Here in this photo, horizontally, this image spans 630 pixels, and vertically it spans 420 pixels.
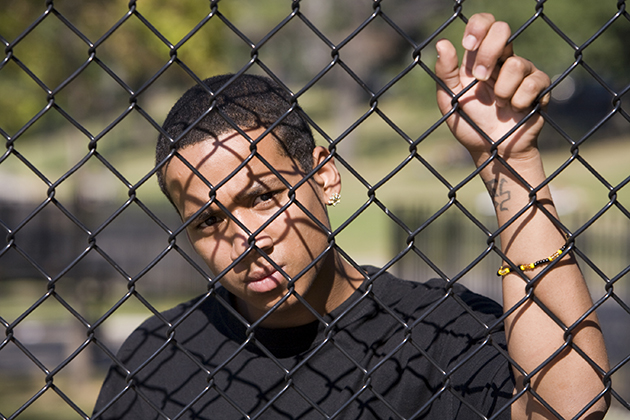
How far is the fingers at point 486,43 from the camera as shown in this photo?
1570mm

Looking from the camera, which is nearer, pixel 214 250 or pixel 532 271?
pixel 532 271

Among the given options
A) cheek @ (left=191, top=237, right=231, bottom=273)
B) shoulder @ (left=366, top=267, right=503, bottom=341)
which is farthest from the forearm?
cheek @ (left=191, top=237, right=231, bottom=273)

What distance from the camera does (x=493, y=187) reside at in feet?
5.87

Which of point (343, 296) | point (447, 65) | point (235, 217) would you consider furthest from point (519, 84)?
point (343, 296)

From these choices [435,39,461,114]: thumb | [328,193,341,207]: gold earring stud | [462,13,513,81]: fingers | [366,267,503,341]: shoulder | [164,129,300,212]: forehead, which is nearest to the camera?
[462,13,513,81]: fingers

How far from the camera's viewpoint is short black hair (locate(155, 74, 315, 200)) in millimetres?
1829

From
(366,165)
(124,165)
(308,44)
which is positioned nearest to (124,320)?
(366,165)

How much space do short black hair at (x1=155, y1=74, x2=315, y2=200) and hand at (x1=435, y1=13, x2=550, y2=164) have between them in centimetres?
43

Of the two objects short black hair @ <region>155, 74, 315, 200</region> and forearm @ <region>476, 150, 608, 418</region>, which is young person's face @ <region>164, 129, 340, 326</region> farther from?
forearm @ <region>476, 150, 608, 418</region>

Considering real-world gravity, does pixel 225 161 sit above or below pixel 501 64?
below

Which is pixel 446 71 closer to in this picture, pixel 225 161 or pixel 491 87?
pixel 491 87

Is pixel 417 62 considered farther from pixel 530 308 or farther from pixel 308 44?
pixel 308 44

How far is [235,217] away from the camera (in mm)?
1756

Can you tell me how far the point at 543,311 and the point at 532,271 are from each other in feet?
0.36
